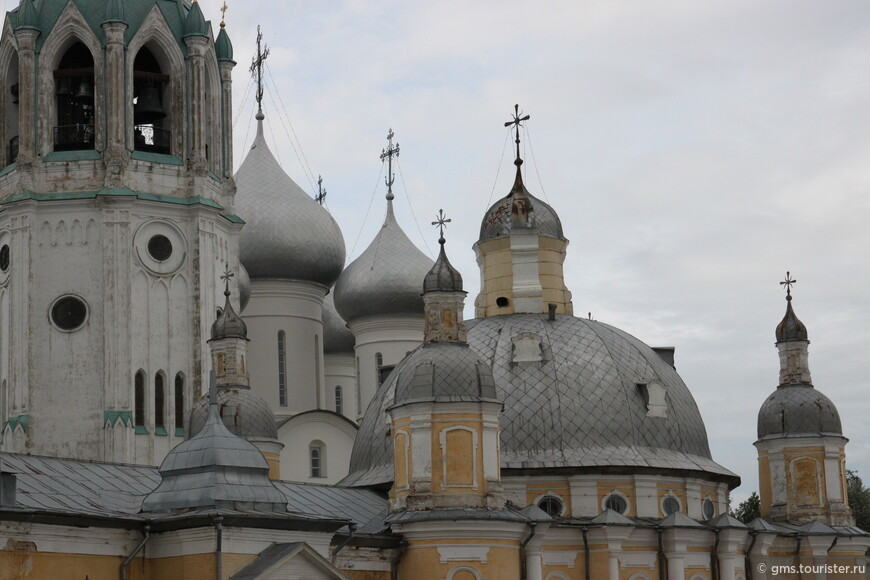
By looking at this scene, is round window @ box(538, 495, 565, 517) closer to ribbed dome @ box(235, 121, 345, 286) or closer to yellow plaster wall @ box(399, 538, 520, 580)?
yellow plaster wall @ box(399, 538, 520, 580)

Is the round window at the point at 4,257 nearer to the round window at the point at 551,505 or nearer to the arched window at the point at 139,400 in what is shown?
the arched window at the point at 139,400

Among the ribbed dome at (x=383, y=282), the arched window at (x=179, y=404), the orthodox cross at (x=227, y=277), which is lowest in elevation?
the arched window at (x=179, y=404)

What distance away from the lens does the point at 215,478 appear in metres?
30.2

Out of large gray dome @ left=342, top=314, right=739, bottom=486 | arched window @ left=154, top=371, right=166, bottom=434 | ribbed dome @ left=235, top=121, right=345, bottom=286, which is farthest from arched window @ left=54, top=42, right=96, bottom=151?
large gray dome @ left=342, top=314, right=739, bottom=486

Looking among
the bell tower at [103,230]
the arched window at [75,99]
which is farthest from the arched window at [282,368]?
the arched window at [75,99]

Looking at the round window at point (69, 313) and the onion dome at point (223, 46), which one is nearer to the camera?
the round window at point (69, 313)

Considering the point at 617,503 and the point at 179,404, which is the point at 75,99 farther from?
the point at 617,503

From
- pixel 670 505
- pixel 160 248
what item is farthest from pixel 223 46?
pixel 670 505

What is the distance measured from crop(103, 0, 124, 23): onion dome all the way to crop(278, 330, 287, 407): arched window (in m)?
12.0

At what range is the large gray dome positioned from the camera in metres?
41.5

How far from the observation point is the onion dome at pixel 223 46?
46.3 metres

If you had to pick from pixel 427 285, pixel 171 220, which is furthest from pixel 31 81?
pixel 427 285

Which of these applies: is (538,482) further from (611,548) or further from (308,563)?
(308,563)

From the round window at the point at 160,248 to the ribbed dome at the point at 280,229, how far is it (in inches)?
325
